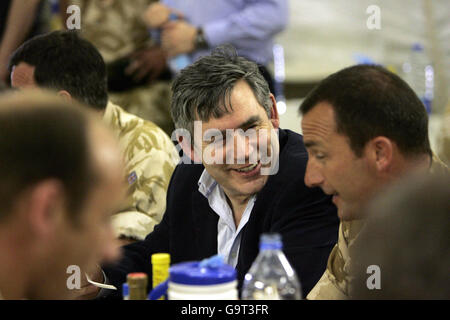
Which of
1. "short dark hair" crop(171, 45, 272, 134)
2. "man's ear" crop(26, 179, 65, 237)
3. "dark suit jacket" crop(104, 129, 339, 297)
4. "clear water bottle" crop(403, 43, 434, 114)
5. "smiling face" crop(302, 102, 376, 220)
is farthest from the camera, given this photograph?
"clear water bottle" crop(403, 43, 434, 114)

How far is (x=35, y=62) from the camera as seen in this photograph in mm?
2984

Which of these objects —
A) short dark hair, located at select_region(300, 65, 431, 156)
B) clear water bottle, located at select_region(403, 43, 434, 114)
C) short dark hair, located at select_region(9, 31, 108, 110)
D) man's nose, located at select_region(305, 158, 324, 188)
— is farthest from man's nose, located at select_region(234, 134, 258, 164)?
clear water bottle, located at select_region(403, 43, 434, 114)

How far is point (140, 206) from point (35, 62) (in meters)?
→ 0.76

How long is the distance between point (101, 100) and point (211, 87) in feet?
3.01

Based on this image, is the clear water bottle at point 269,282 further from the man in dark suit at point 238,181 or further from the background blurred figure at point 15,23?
the background blurred figure at point 15,23

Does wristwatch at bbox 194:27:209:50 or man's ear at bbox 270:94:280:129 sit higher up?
wristwatch at bbox 194:27:209:50

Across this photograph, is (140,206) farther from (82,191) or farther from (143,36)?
(82,191)

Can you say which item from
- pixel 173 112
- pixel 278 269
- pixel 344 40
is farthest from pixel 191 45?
pixel 278 269

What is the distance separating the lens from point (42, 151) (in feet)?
3.47

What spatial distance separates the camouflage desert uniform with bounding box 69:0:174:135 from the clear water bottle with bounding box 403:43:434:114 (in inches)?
63.2

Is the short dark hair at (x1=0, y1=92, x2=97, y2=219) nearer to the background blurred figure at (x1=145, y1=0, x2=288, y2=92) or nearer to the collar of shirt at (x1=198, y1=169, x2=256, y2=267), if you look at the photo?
the collar of shirt at (x1=198, y1=169, x2=256, y2=267)

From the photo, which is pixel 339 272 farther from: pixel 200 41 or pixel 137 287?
pixel 200 41

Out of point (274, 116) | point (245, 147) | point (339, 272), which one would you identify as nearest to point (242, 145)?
point (245, 147)

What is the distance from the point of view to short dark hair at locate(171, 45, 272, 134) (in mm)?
2209
